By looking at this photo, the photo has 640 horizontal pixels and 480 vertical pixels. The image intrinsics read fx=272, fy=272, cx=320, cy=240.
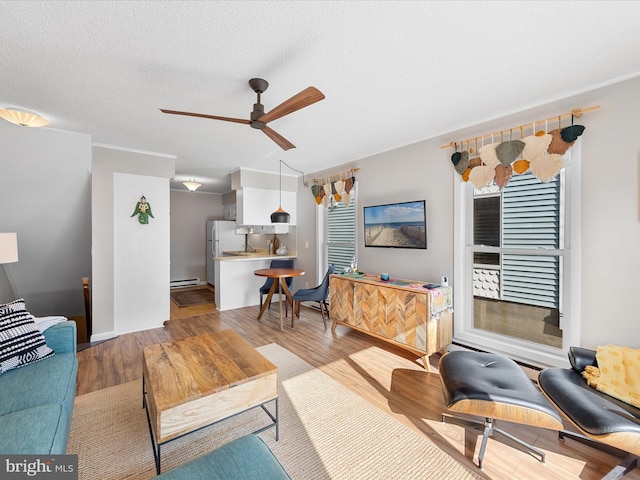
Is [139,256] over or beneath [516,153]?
beneath

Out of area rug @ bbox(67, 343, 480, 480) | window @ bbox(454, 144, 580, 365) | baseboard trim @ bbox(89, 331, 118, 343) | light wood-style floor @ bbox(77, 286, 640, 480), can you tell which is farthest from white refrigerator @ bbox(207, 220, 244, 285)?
window @ bbox(454, 144, 580, 365)

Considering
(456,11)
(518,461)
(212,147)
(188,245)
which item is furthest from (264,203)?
(518,461)

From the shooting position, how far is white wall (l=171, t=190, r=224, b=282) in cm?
686

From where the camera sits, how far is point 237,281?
4934mm

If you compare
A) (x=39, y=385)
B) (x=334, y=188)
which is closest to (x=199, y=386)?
(x=39, y=385)

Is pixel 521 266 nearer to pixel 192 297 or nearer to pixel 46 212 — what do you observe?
pixel 46 212

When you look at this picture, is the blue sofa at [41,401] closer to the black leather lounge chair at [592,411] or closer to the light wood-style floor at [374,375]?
the light wood-style floor at [374,375]

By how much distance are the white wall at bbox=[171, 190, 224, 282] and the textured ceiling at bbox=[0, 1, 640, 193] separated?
4.13 m

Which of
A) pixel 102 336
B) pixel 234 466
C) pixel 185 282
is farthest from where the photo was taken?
pixel 185 282

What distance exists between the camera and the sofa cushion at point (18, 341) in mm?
1704

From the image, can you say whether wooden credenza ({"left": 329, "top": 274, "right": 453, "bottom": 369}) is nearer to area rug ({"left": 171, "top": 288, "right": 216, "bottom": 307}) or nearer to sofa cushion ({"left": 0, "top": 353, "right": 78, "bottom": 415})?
sofa cushion ({"left": 0, "top": 353, "right": 78, "bottom": 415})

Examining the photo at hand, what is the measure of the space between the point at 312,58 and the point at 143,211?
10.5 ft

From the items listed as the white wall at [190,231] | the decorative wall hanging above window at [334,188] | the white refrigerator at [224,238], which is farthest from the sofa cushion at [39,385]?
the white wall at [190,231]

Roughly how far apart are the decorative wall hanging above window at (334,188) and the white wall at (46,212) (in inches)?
123
